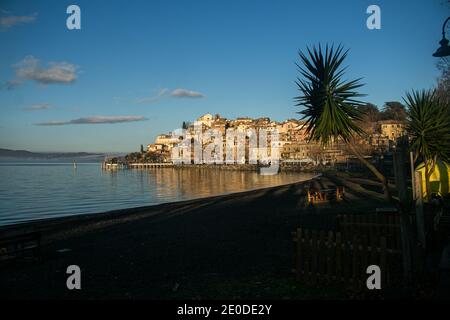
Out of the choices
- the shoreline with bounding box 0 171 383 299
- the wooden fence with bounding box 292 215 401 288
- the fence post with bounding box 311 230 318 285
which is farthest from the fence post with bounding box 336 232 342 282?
the shoreline with bounding box 0 171 383 299

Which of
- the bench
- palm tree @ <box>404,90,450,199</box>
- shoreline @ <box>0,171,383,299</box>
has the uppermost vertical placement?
palm tree @ <box>404,90,450,199</box>

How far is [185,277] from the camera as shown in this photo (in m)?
10.7

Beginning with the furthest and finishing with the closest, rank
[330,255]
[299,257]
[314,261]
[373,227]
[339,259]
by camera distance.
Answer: [373,227]
[299,257]
[314,261]
[330,255]
[339,259]

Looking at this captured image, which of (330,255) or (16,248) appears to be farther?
(16,248)

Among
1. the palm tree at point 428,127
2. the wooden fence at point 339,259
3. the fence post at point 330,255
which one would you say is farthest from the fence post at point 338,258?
the palm tree at point 428,127

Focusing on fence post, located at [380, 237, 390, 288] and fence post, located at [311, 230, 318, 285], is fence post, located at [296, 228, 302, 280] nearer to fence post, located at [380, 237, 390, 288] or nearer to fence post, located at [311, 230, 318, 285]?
fence post, located at [311, 230, 318, 285]

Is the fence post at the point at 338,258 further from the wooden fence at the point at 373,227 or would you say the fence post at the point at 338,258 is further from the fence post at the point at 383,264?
the wooden fence at the point at 373,227

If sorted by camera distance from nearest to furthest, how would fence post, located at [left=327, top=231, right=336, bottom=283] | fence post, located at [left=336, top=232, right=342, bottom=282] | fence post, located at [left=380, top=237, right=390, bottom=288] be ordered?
fence post, located at [left=380, top=237, right=390, bottom=288] → fence post, located at [left=336, top=232, right=342, bottom=282] → fence post, located at [left=327, top=231, right=336, bottom=283]

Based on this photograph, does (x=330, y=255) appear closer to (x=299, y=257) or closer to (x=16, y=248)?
(x=299, y=257)

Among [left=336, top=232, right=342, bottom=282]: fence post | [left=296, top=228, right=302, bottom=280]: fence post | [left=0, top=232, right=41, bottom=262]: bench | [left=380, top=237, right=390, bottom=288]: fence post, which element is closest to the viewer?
[left=380, top=237, right=390, bottom=288]: fence post

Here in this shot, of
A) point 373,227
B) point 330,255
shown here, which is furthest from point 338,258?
point 373,227
